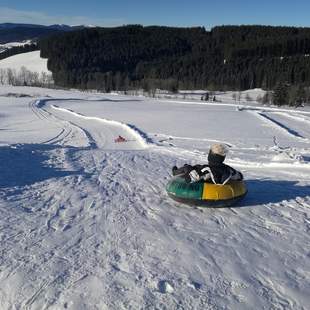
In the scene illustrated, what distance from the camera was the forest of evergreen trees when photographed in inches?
5285

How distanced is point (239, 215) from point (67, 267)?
4.20 metres

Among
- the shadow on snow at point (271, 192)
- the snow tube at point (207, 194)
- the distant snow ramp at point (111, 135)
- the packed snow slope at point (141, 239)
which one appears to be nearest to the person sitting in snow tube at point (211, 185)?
the snow tube at point (207, 194)

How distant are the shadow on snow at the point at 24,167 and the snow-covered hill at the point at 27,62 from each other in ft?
509

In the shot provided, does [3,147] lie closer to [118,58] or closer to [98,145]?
[98,145]

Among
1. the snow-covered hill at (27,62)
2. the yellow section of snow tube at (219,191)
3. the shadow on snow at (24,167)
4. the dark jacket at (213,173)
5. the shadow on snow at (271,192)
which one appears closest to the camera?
the yellow section of snow tube at (219,191)

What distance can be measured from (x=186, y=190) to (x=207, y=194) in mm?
465

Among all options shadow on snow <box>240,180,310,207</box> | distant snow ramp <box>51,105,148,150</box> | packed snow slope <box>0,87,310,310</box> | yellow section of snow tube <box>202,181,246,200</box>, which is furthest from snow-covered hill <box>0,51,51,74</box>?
yellow section of snow tube <box>202,181,246,200</box>

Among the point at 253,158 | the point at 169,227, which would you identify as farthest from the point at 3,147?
the point at 169,227

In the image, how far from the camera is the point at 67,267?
300 inches

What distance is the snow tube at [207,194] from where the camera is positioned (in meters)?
10.3

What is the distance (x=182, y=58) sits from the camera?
16412 cm

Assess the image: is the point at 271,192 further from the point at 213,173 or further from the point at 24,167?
the point at 24,167

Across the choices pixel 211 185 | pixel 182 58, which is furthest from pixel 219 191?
pixel 182 58

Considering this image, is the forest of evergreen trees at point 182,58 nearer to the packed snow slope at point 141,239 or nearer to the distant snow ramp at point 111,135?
the distant snow ramp at point 111,135
